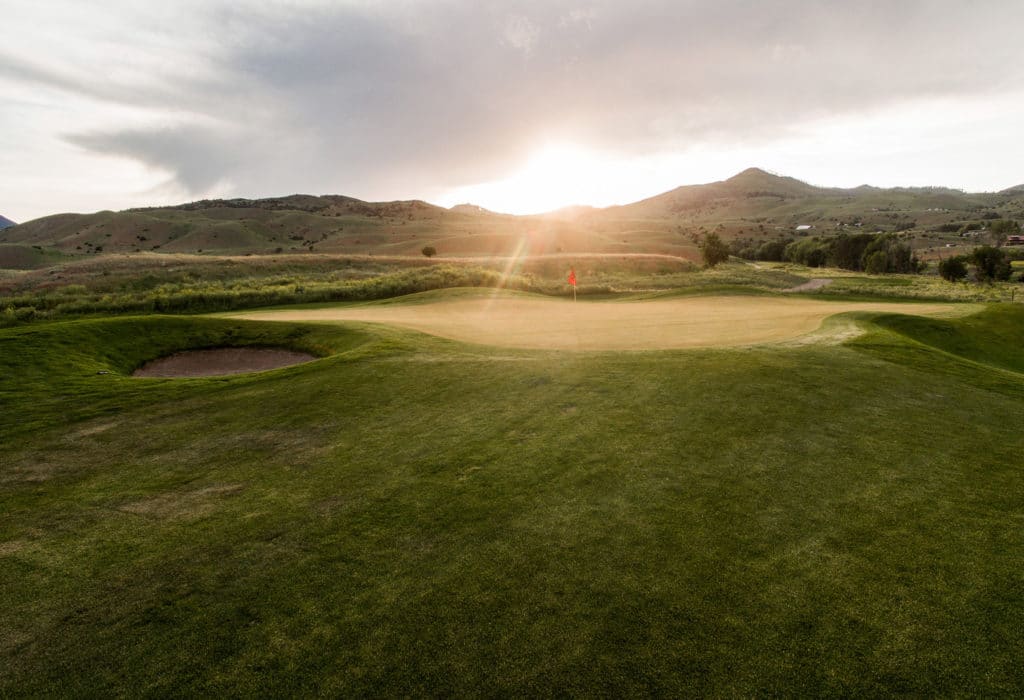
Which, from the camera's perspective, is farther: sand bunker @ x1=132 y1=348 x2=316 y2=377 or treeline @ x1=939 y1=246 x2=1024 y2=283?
treeline @ x1=939 y1=246 x2=1024 y2=283

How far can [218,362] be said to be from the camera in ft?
54.3

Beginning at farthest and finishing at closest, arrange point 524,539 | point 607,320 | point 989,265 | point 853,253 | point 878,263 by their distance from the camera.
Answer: point 853,253 < point 878,263 < point 989,265 < point 607,320 < point 524,539

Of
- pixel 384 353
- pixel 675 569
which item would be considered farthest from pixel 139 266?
pixel 675 569

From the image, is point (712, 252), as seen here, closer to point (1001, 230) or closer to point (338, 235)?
point (1001, 230)

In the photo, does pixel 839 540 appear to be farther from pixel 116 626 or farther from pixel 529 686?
pixel 116 626

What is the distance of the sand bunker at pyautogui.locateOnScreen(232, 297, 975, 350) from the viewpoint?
1634 cm

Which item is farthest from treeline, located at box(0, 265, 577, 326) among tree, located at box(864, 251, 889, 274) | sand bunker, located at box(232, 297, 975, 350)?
tree, located at box(864, 251, 889, 274)

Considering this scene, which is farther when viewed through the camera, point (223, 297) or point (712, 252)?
point (712, 252)

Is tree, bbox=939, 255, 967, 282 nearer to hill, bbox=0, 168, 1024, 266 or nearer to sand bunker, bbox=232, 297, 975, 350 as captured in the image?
hill, bbox=0, 168, 1024, 266

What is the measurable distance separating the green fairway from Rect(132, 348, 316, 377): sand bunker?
14.0 ft

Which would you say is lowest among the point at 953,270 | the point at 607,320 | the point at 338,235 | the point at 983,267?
the point at 953,270

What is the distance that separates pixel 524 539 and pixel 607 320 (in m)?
16.8

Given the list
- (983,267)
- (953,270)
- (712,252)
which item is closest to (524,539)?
(983,267)

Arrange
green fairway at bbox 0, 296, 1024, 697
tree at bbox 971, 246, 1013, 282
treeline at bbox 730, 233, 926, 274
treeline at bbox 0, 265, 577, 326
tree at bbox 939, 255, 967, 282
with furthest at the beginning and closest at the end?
1. treeline at bbox 730, 233, 926, 274
2. tree at bbox 939, 255, 967, 282
3. tree at bbox 971, 246, 1013, 282
4. treeline at bbox 0, 265, 577, 326
5. green fairway at bbox 0, 296, 1024, 697
